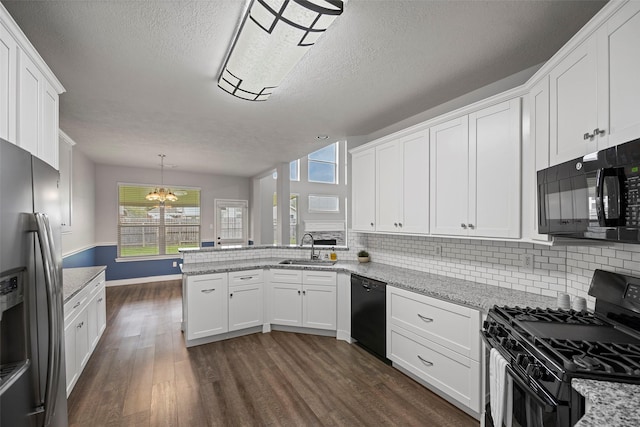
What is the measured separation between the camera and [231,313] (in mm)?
3420

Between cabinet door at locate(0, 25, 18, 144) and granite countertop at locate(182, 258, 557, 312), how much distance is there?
7.01 feet

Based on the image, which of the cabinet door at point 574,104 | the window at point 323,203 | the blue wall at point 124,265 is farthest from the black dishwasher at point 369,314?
the window at point 323,203

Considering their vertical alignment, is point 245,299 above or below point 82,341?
above

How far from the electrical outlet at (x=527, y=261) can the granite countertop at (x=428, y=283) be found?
0.67 feet

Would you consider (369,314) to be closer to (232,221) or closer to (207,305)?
(207,305)

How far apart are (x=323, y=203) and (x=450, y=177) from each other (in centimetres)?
694

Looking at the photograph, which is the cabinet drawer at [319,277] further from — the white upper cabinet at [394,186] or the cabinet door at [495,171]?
the cabinet door at [495,171]

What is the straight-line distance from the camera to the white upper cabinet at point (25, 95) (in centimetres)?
130

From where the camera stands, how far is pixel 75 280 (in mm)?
2785

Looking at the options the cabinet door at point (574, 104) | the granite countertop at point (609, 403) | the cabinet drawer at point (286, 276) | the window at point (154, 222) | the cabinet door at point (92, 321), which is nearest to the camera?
→ the granite countertop at point (609, 403)

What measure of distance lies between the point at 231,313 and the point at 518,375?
2949mm

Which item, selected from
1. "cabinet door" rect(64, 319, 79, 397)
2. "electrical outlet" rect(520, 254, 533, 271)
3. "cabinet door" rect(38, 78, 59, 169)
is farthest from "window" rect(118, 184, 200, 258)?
"electrical outlet" rect(520, 254, 533, 271)

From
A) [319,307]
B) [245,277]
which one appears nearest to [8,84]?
[245,277]

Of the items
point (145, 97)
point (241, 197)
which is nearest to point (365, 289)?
point (145, 97)
